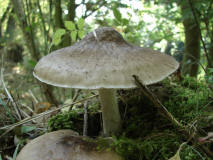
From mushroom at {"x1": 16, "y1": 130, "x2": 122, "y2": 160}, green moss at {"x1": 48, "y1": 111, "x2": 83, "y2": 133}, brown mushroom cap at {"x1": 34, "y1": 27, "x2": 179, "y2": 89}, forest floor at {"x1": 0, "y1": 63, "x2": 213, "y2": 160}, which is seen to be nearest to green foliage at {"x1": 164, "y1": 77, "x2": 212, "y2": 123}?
forest floor at {"x1": 0, "y1": 63, "x2": 213, "y2": 160}

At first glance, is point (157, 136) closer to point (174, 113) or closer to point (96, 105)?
point (174, 113)

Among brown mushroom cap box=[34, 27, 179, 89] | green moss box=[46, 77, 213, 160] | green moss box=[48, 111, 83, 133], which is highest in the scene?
brown mushroom cap box=[34, 27, 179, 89]

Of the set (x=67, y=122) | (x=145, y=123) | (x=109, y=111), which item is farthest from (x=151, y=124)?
(x=67, y=122)

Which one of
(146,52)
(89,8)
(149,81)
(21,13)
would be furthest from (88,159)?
(21,13)

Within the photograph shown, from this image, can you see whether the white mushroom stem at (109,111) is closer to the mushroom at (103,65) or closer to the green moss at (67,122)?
the mushroom at (103,65)

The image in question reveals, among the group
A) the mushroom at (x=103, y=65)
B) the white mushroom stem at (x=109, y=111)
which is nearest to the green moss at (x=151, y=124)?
the white mushroom stem at (x=109, y=111)

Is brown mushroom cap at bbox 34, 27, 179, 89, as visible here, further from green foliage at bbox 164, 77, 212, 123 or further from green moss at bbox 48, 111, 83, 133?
green moss at bbox 48, 111, 83, 133

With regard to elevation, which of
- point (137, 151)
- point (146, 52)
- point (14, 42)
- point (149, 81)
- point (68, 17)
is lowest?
point (14, 42)
